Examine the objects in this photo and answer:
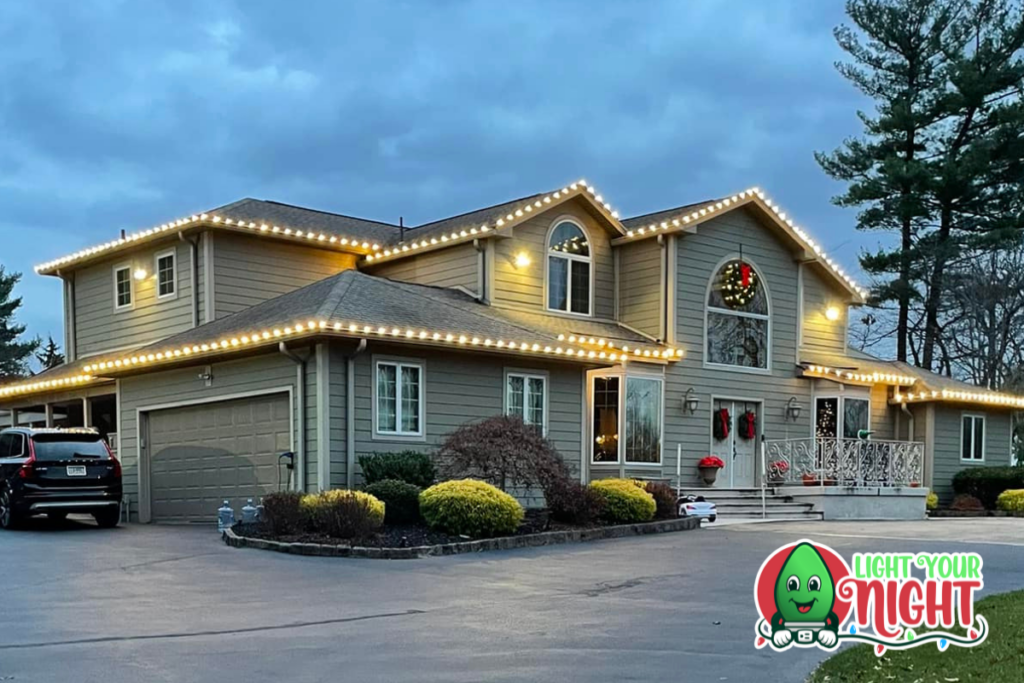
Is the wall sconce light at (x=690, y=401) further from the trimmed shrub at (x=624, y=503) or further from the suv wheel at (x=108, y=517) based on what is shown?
the suv wheel at (x=108, y=517)

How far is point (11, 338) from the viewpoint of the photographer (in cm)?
5047

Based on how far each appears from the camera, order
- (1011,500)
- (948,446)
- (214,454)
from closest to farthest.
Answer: (214,454), (1011,500), (948,446)

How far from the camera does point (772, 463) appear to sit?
23.8m

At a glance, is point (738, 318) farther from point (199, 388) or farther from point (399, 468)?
point (199, 388)

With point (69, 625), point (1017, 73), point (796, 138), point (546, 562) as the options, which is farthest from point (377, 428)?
point (796, 138)

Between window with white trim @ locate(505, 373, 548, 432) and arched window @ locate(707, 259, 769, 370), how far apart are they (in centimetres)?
511

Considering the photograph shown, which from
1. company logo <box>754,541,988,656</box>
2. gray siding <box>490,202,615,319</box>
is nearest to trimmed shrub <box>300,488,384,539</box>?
company logo <box>754,541,988,656</box>

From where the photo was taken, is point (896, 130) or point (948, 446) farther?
point (896, 130)

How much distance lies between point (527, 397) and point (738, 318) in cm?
653

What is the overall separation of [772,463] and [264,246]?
11.7m

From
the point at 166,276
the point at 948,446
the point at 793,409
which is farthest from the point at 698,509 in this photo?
the point at 166,276

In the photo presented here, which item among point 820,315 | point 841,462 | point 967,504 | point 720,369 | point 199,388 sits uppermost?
point 820,315

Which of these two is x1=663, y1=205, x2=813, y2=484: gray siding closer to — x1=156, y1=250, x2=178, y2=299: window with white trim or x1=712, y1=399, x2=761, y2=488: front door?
x1=712, y1=399, x2=761, y2=488: front door

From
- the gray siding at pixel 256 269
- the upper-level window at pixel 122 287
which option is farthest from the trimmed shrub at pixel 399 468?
the upper-level window at pixel 122 287
